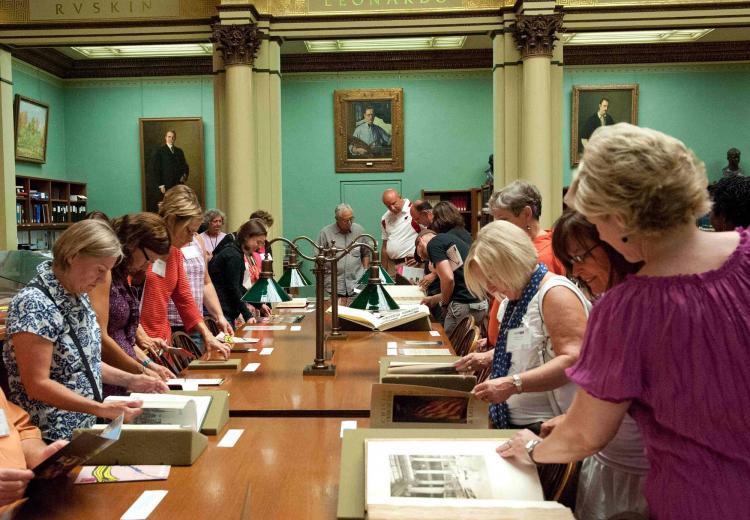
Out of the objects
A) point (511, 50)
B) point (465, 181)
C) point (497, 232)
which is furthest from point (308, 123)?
point (497, 232)

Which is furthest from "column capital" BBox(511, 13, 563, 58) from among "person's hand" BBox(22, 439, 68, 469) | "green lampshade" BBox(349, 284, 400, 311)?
"person's hand" BBox(22, 439, 68, 469)

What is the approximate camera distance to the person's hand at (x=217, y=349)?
156 inches

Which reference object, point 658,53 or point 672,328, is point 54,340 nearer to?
point 672,328

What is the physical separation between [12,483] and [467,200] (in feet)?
39.6

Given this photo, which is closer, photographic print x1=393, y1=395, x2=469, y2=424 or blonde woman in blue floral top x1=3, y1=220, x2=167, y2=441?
photographic print x1=393, y1=395, x2=469, y2=424

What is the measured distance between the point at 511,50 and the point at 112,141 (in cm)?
823

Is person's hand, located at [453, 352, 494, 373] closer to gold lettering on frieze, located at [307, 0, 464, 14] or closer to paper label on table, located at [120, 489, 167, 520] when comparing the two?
paper label on table, located at [120, 489, 167, 520]

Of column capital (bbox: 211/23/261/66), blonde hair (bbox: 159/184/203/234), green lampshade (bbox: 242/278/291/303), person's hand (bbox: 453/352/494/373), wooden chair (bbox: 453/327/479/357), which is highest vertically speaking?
column capital (bbox: 211/23/261/66)

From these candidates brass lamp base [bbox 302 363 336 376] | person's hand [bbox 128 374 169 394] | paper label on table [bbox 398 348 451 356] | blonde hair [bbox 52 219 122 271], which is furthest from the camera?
paper label on table [bbox 398 348 451 356]

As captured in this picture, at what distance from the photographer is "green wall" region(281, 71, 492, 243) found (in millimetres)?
13414

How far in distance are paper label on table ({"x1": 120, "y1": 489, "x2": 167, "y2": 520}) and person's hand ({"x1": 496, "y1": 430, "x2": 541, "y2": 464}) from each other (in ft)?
3.13

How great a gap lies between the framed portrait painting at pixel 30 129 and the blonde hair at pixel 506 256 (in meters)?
11.4

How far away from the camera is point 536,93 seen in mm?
9641

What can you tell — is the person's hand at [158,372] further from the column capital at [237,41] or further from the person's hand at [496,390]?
the column capital at [237,41]
